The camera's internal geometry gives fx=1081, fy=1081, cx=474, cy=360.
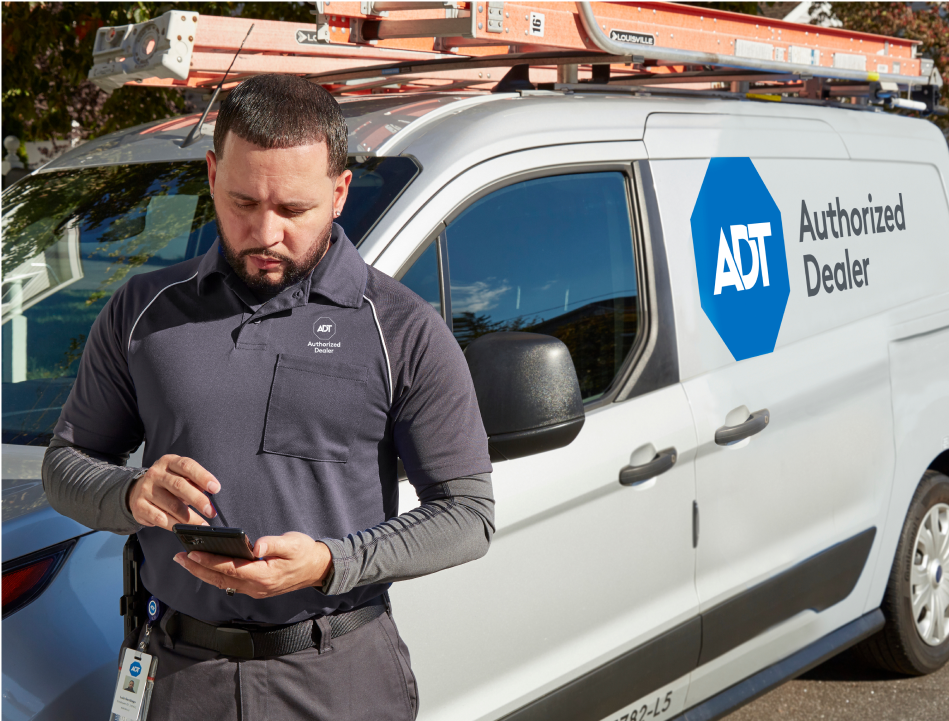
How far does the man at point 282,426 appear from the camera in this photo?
1.66 metres

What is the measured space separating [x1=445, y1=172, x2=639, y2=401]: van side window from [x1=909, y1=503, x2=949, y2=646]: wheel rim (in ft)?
5.92

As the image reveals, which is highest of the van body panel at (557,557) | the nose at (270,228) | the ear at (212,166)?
the ear at (212,166)

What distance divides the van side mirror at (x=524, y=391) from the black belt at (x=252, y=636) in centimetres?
56

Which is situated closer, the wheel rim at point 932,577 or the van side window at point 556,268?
the van side window at point 556,268

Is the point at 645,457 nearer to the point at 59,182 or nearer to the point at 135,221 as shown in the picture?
the point at 135,221

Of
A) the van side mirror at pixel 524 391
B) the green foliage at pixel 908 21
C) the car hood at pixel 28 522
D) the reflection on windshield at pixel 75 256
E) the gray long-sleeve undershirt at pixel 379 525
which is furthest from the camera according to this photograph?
the green foliage at pixel 908 21

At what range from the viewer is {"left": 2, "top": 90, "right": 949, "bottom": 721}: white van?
2400 millimetres

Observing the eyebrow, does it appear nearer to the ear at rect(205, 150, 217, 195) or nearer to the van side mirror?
the ear at rect(205, 150, 217, 195)

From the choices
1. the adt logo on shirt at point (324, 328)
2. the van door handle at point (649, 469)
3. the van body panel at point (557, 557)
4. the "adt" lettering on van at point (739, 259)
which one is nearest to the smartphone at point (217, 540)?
the adt logo on shirt at point (324, 328)

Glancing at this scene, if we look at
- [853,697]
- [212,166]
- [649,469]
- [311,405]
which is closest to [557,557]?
[649,469]

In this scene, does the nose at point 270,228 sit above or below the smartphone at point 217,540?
above

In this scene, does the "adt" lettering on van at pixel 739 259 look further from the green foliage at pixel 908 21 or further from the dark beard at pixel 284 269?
the green foliage at pixel 908 21

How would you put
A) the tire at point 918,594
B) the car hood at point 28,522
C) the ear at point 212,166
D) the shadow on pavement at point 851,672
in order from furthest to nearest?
1. the shadow on pavement at point 851,672
2. the tire at point 918,594
3. the car hood at point 28,522
4. the ear at point 212,166

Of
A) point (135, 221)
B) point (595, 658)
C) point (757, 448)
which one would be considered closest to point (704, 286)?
point (757, 448)
